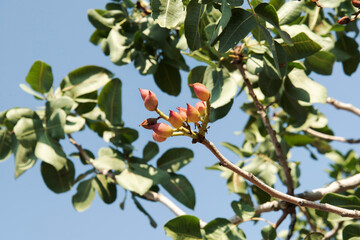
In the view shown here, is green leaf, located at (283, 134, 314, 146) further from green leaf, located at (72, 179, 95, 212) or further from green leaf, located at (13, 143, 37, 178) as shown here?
green leaf, located at (13, 143, 37, 178)

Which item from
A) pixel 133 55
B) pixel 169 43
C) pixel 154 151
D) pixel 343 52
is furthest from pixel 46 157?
pixel 343 52

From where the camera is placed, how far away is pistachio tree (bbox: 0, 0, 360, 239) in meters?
1.54

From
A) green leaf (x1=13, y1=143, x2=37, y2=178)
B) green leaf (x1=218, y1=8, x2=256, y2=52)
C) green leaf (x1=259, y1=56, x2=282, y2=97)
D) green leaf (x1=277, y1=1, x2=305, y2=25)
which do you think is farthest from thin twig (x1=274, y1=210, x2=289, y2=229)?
green leaf (x1=13, y1=143, x2=37, y2=178)

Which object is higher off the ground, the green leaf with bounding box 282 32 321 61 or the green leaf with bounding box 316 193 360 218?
the green leaf with bounding box 282 32 321 61

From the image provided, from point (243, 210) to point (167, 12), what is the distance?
860 mm

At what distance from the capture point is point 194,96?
1.87 meters

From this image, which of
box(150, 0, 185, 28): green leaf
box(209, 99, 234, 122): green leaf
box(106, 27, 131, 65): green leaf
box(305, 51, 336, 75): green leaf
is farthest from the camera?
box(106, 27, 131, 65): green leaf

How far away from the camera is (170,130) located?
0.93 meters

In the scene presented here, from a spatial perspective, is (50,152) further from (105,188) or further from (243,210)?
(243,210)

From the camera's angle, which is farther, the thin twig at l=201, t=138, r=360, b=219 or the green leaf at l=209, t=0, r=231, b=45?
the green leaf at l=209, t=0, r=231, b=45

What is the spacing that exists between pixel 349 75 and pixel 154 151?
118 cm

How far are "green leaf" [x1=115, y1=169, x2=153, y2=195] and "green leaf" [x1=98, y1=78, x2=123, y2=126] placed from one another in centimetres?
30

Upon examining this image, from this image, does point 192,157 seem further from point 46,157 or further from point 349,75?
point 349,75

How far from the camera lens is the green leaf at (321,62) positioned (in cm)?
187
